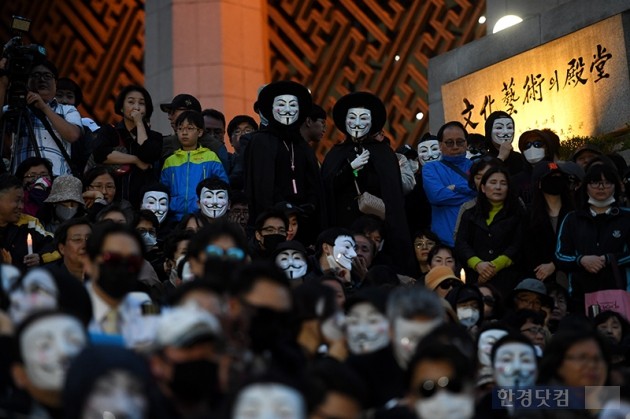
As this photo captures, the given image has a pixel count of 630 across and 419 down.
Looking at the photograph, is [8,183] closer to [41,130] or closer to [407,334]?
[41,130]

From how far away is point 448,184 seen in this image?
10.3 metres

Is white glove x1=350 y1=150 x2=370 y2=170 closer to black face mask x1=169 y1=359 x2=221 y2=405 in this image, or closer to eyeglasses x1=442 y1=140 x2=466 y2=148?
eyeglasses x1=442 y1=140 x2=466 y2=148

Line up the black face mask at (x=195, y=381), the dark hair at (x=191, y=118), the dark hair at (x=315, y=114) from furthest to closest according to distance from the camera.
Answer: the dark hair at (x=315, y=114) < the dark hair at (x=191, y=118) < the black face mask at (x=195, y=381)

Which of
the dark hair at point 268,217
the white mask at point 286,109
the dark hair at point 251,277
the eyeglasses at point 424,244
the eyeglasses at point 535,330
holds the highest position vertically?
the white mask at point 286,109

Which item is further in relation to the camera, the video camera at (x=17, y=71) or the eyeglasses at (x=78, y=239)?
the video camera at (x=17, y=71)

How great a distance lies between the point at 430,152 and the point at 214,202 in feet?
6.88

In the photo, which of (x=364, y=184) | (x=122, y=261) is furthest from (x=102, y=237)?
(x=364, y=184)

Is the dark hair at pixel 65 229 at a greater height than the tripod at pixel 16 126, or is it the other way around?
the tripod at pixel 16 126

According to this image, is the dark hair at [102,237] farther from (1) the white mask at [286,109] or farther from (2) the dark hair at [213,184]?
(1) the white mask at [286,109]

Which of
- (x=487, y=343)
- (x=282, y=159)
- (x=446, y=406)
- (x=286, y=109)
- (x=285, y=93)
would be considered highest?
(x=285, y=93)

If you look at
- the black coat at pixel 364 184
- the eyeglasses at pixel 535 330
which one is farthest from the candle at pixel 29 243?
the eyeglasses at pixel 535 330

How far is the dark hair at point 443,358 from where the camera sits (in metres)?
5.01

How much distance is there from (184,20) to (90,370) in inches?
471

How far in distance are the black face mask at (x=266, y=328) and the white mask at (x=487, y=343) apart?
5.64 ft
